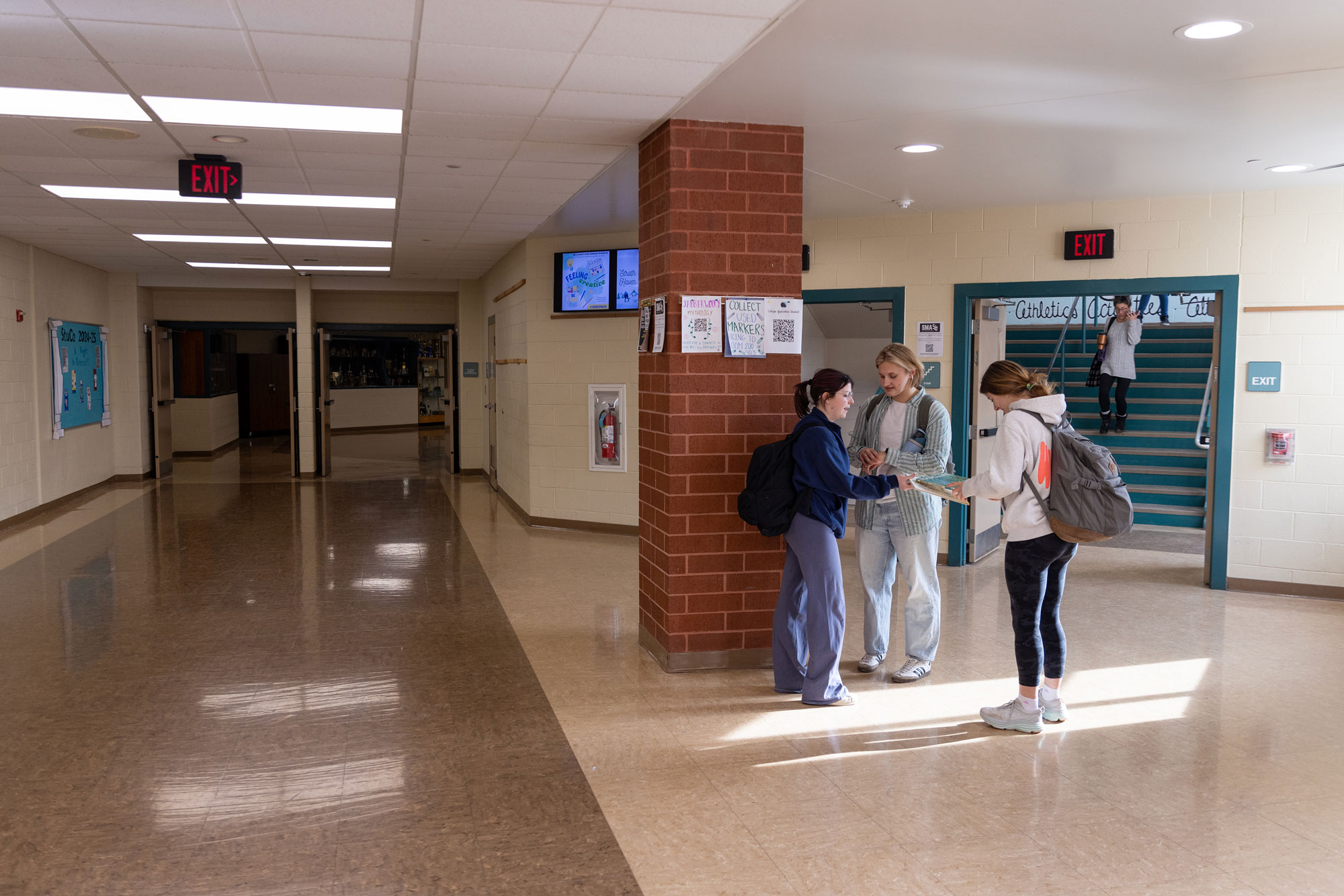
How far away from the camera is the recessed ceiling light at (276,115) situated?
4316mm

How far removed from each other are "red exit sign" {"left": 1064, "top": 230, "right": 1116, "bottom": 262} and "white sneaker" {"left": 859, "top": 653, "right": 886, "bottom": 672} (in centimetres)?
359

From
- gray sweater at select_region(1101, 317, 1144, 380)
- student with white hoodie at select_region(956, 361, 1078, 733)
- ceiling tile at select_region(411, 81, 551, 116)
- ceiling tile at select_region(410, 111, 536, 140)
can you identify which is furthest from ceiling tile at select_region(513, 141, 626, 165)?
gray sweater at select_region(1101, 317, 1144, 380)

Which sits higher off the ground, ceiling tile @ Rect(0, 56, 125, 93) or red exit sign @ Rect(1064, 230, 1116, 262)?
ceiling tile @ Rect(0, 56, 125, 93)

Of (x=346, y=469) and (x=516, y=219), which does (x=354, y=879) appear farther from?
(x=346, y=469)

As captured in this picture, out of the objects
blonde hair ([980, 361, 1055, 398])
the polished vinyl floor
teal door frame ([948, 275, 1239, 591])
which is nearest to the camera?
the polished vinyl floor

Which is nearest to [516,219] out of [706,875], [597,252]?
[597,252]

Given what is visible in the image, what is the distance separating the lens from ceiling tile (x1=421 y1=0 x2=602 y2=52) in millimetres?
3166

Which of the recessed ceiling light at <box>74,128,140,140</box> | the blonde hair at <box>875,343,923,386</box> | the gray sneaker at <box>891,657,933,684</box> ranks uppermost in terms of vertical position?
the recessed ceiling light at <box>74,128,140,140</box>

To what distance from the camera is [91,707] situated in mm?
4184

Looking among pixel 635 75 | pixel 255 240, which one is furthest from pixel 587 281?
pixel 635 75

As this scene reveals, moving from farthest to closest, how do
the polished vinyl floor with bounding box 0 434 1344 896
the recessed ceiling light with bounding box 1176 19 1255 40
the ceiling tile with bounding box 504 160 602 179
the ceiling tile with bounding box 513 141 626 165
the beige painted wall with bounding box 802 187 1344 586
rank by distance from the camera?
the beige painted wall with bounding box 802 187 1344 586, the ceiling tile with bounding box 504 160 602 179, the ceiling tile with bounding box 513 141 626 165, the recessed ceiling light with bounding box 1176 19 1255 40, the polished vinyl floor with bounding box 0 434 1344 896

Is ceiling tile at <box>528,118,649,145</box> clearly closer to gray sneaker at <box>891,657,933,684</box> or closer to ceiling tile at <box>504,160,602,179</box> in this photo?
ceiling tile at <box>504,160,602,179</box>

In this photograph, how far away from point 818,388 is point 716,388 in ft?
2.23

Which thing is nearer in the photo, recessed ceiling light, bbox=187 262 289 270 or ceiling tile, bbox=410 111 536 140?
ceiling tile, bbox=410 111 536 140
